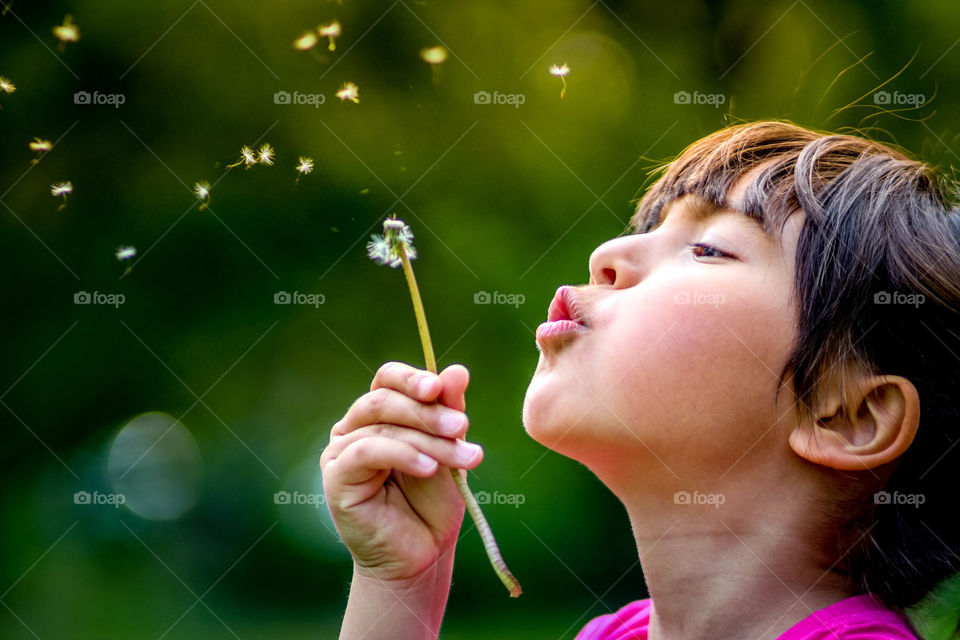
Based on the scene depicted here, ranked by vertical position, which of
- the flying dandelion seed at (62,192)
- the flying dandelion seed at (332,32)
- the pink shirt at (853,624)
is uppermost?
the flying dandelion seed at (332,32)

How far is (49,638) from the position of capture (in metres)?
2.92

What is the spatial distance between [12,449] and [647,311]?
281 cm

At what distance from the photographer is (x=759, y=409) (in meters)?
1.11

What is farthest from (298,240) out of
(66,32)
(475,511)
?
(475,511)

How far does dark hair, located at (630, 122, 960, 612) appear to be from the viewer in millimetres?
1121

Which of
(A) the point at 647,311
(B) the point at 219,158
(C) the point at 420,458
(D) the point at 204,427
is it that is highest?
(B) the point at 219,158

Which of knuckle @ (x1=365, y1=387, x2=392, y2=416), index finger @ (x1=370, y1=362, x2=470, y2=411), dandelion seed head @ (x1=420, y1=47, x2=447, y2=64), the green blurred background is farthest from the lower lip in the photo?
dandelion seed head @ (x1=420, y1=47, x2=447, y2=64)

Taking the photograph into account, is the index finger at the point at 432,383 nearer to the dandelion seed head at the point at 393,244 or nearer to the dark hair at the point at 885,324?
the dandelion seed head at the point at 393,244

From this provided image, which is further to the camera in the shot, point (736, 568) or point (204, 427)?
point (204, 427)

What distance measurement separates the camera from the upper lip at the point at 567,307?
116 centimetres

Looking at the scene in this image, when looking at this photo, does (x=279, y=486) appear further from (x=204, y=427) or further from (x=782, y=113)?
(x=782, y=113)

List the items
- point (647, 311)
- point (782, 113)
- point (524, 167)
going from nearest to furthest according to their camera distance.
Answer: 1. point (647, 311)
2. point (782, 113)
3. point (524, 167)

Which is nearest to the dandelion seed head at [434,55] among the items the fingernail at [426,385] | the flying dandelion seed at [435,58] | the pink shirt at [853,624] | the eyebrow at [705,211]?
the flying dandelion seed at [435,58]

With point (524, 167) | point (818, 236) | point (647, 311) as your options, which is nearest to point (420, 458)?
point (647, 311)
